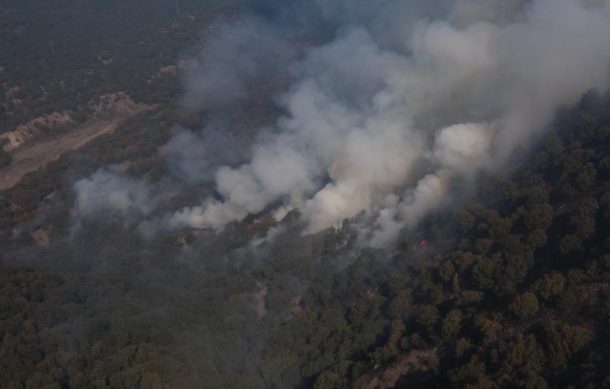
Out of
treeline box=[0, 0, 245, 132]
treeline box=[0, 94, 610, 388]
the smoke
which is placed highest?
treeline box=[0, 0, 245, 132]

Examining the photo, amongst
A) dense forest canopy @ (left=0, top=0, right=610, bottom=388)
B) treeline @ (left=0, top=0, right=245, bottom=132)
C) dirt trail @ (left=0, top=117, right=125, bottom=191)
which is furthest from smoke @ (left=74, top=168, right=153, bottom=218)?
treeline @ (left=0, top=0, right=245, bottom=132)

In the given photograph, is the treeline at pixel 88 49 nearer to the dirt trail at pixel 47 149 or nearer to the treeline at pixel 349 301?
the dirt trail at pixel 47 149

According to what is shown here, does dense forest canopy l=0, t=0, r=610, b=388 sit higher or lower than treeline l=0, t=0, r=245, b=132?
lower

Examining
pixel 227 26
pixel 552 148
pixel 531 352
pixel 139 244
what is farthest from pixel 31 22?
pixel 531 352

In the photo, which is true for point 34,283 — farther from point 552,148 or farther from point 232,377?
point 552,148

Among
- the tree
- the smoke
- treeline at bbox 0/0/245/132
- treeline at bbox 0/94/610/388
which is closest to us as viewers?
treeline at bbox 0/94/610/388

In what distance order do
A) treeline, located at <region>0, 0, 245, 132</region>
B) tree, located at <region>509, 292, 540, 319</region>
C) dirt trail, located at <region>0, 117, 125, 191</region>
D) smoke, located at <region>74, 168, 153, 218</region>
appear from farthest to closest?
treeline, located at <region>0, 0, 245, 132</region>
dirt trail, located at <region>0, 117, 125, 191</region>
smoke, located at <region>74, 168, 153, 218</region>
tree, located at <region>509, 292, 540, 319</region>

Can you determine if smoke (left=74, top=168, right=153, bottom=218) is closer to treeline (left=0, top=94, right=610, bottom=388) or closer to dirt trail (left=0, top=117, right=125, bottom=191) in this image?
treeline (left=0, top=94, right=610, bottom=388)
